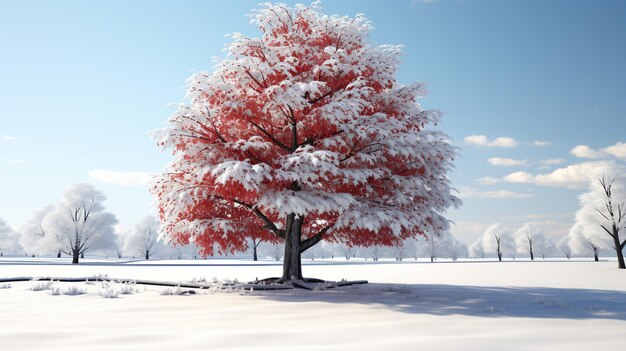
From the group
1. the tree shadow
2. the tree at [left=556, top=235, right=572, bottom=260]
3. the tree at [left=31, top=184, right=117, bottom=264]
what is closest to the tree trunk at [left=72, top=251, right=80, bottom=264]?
the tree at [left=31, top=184, right=117, bottom=264]

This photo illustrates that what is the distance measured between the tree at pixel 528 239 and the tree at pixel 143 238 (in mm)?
88766

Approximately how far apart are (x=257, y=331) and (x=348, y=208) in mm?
7137

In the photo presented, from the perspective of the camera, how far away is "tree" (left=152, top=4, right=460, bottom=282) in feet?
42.2

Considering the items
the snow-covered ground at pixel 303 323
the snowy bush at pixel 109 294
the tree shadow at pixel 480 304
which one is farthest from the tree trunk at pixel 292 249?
the snowy bush at pixel 109 294

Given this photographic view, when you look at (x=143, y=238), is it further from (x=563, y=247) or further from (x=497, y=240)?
(x=563, y=247)

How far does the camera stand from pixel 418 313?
8.66 metres

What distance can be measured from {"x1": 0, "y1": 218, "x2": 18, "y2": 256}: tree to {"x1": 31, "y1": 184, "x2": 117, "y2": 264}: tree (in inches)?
2573

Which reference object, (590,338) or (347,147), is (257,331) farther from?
(347,147)

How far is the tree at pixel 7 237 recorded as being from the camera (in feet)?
369

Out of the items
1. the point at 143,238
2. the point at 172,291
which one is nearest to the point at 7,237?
the point at 143,238

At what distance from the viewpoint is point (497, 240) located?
104062 mm

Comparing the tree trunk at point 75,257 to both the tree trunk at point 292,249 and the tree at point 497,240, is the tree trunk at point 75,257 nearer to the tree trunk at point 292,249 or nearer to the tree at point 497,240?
the tree trunk at point 292,249

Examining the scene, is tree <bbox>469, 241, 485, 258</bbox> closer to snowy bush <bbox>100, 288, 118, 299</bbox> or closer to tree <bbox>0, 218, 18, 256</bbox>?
tree <bbox>0, 218, 18, 256</bbox>

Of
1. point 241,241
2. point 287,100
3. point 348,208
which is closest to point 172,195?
point 241,241
